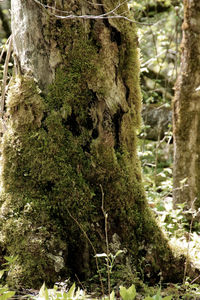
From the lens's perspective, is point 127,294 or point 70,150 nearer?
point 127,294

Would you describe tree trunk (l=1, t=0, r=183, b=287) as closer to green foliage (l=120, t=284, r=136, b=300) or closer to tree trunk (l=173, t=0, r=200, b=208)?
green foliage (l=120, t=284, r=136, b=300)

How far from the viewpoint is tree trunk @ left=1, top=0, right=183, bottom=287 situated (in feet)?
7.13

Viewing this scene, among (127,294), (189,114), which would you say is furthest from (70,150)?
(189,114)

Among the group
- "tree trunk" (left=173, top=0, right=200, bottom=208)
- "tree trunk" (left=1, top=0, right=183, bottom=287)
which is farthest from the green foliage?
"tree trunk" (left=173, top=0, right=200, bottom=208)

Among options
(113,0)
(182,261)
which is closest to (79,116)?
(113,0)

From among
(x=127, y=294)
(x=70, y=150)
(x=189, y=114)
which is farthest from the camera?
(x=189, y=114)

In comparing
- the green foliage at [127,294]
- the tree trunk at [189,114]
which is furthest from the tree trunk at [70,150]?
the tree trunk at [189,114]

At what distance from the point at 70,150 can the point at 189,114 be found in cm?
345

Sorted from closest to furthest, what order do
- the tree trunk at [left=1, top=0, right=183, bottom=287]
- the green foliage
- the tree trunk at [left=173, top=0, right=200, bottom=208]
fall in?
the green foliage → the tree trunk at [left=1, top=0, right=183, bottom=287] → the tree trunk at [left=173, top=0, right=200, bottom=208]

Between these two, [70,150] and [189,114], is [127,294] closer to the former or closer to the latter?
[70,150]

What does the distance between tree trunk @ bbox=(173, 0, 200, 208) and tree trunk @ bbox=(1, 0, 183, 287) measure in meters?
2.89

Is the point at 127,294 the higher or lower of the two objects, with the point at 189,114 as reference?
lower

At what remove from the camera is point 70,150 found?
2.26 meters

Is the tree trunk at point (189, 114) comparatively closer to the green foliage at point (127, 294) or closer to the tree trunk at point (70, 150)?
the tree trunk at point (70, 150)
